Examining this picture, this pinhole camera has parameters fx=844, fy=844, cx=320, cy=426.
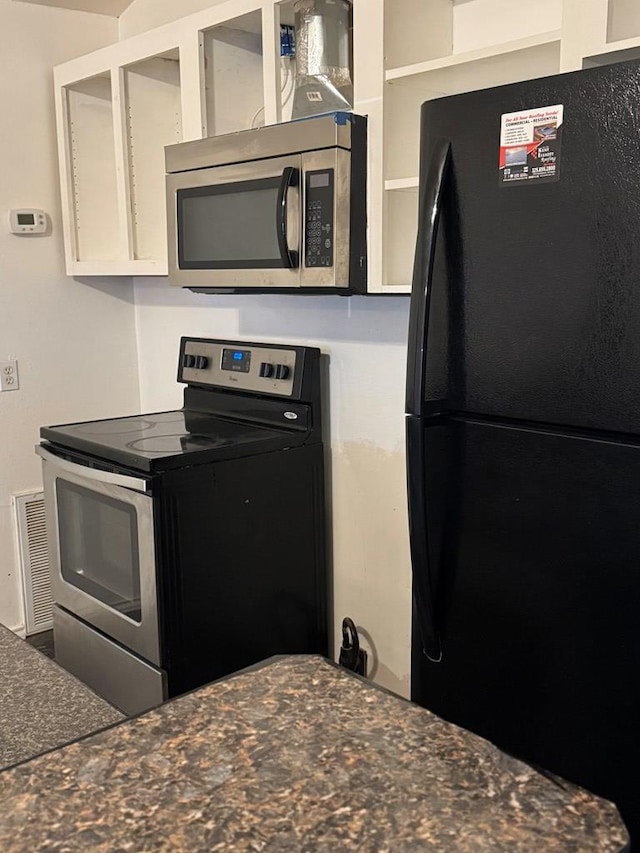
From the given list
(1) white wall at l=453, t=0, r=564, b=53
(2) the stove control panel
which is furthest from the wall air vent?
(1) white wall at l=453, t=0, r=564, b=53

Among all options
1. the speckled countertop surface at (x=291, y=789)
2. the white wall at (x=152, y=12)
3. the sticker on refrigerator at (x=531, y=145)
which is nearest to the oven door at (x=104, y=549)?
the sticker on refrigerator at (x=531, y=145)

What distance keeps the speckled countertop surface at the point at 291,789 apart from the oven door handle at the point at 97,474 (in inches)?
49.4

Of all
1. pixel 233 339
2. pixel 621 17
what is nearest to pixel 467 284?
pixel 621 17

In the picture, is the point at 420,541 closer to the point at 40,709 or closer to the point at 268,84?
the point at 40,709

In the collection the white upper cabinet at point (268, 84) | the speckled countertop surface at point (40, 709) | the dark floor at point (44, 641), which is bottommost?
the dark floor at point (44, 641)

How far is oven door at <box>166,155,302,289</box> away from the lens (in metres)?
1.99

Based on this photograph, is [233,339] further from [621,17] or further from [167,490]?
[621,17]

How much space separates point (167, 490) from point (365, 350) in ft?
2.21

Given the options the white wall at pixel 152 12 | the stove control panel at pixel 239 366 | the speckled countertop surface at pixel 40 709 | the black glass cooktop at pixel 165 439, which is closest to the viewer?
the speckled countertop surface at pixel 40 709

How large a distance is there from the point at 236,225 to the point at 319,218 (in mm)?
300

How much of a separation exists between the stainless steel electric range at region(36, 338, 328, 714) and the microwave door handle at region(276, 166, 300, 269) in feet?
1.25

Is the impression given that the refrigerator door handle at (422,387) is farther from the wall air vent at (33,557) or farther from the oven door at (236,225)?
the wall air vent at (33,557)

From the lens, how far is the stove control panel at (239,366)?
7.79 ft

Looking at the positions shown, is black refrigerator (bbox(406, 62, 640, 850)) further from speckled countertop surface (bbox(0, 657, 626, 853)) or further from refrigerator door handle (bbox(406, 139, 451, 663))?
speckled countertop surface (bbox(0, 657, 626, 853))
